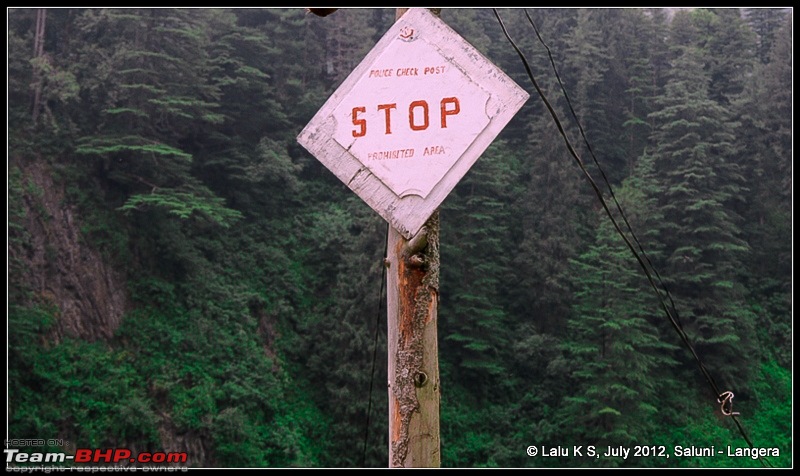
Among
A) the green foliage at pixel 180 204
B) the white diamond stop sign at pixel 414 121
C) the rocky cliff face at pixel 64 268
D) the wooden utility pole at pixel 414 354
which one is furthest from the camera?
the green foliage at pixel 180 204

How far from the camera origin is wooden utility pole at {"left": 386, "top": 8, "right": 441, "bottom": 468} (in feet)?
8.50

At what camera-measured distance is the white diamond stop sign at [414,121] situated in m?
2.37

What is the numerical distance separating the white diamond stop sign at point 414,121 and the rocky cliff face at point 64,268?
Result: 45.1 feet

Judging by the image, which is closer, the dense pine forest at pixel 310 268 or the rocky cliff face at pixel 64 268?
the rocky cliff face at pixel 64 268

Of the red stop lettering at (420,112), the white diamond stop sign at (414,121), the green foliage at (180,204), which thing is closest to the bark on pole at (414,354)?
the white diamond stop sign at (414,121)

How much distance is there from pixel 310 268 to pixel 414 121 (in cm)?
1741

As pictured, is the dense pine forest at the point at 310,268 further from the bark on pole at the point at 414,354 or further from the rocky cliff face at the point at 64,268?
the bark on pole at the point at 414,354

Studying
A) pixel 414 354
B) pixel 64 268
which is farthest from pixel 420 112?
pixel 64 268

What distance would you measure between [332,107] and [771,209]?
24.1 metres

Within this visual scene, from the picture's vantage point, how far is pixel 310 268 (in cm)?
1959

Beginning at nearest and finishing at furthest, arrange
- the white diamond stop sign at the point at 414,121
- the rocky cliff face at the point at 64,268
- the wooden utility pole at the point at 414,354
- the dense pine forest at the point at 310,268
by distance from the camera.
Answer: the white diamond stop sign at the point at 414,121, the wooden utility pole at the point at 414,354, the rocky cliff face at the point at 64,268, the dense pine forest at the point at 310,268

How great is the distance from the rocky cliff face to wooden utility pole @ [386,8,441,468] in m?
13.6

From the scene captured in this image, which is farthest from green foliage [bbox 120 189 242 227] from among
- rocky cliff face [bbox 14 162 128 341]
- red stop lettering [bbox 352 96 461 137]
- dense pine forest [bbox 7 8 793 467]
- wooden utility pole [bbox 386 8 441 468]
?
red stop lettering [bbox 352 96 461 137]

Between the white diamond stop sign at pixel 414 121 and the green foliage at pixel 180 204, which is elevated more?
the green foliage at pixel 180 204
